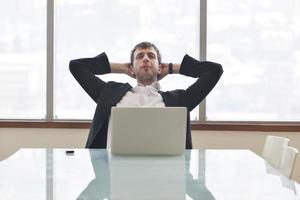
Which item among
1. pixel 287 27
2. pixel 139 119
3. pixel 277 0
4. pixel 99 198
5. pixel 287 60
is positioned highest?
pixel 277 0

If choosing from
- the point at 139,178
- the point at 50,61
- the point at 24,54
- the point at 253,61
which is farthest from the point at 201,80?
the point at 24,54

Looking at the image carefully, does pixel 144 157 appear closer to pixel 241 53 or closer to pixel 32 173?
pixel 32 173

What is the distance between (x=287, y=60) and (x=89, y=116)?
5.61 feet

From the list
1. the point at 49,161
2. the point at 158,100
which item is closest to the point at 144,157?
the point at 49,161

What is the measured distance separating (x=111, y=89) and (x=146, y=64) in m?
0.26

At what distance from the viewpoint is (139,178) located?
1.43 m

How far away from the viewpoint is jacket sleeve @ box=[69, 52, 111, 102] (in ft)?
8.79

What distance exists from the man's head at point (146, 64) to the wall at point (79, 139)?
1.02 m

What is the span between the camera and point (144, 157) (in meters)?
1.90

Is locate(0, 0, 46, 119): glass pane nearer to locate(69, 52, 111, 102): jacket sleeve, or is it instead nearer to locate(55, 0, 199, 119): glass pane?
locate(55, 0, 199, 119): glass pane

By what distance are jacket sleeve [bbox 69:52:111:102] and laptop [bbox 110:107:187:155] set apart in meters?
0.74

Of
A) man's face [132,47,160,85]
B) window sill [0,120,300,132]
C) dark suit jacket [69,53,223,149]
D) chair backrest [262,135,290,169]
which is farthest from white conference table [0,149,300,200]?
window sill [0,120,300,132]

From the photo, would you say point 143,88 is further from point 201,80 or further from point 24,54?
point 24,54

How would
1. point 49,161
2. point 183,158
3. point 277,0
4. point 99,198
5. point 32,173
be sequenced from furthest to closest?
point 277,0
point 183,158
point 49,161
point 32,173
point 99,198
